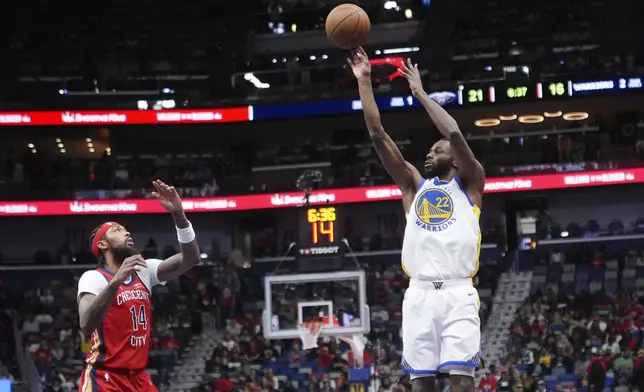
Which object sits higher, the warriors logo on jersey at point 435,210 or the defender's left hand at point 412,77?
the defender's left hand at point 412,77

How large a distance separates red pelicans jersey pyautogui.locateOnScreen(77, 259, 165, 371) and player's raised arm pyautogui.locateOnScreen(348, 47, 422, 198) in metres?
1.79

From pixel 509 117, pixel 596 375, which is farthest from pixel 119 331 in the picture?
pixel 509 117

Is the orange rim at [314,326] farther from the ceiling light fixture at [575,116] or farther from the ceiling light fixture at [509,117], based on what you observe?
the ceiling light fixture at [575,116]

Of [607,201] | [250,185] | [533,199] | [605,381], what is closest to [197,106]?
[250,185]

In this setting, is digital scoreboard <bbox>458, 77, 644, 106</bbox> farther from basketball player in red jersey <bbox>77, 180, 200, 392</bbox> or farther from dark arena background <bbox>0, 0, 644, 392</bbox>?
basketball player in red jersey <bbox>77, 180, 200, 392</bbox>

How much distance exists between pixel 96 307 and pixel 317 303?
452 inches

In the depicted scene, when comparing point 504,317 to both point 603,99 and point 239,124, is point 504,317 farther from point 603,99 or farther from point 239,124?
point 239,124

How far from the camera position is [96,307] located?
21.4 ft

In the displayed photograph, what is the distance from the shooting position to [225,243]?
3109cm

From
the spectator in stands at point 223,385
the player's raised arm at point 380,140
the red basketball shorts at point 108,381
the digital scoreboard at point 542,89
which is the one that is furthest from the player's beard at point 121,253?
the digital scoreboard at point 542,89

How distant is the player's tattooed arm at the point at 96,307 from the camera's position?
6473 mm

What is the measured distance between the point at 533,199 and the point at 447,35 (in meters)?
5.29

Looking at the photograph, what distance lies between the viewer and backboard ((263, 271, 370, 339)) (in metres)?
17.5

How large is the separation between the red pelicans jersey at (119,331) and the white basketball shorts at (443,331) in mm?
1672
